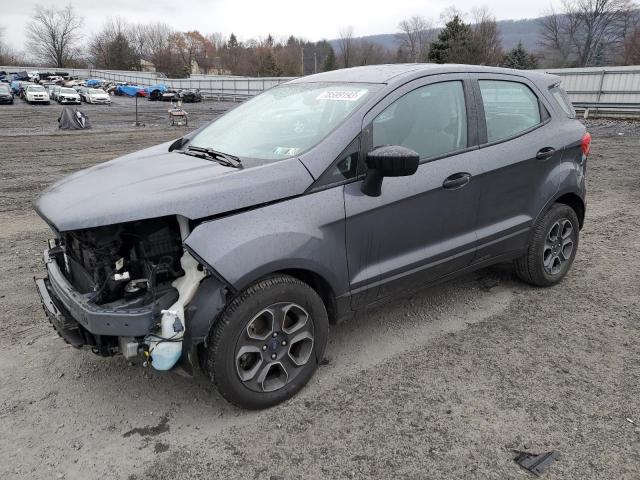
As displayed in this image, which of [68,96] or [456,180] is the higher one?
[68,96]

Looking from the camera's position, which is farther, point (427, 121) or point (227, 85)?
point (227, 85)

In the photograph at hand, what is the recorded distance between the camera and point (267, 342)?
2.83 meters

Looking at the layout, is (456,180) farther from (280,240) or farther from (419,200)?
(280,240)

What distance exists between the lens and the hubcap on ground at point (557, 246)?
436 centimetres

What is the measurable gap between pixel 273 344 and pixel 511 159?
222 cm

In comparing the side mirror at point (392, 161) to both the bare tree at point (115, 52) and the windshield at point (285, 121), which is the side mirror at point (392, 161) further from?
the bare tree at point (115, 52)

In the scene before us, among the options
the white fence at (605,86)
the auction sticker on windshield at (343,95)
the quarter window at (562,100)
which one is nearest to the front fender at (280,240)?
the auction sticker on windshield at (343,95)

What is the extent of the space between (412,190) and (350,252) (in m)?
0.58

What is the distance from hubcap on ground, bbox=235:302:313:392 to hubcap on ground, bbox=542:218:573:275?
242 cm

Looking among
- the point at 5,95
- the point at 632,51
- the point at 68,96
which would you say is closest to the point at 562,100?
the point at 5,95

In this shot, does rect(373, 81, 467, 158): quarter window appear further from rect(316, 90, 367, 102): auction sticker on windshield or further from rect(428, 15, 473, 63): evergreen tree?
rect(428, 15, 473, 63): evergreen tree

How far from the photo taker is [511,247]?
4.05 metres

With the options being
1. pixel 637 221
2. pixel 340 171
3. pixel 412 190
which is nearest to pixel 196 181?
pixel 340 171

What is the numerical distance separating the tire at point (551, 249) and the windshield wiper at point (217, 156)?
250cm
